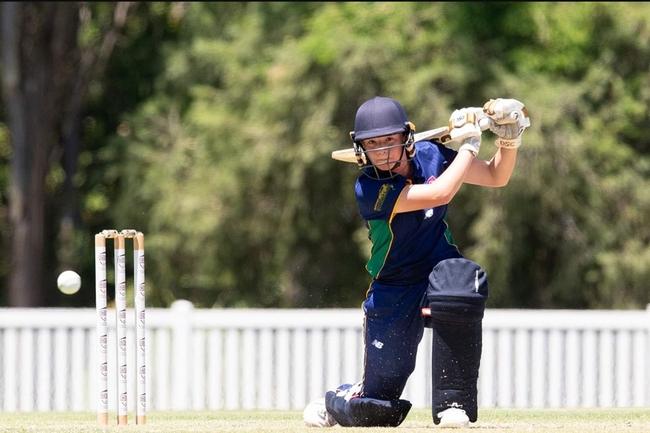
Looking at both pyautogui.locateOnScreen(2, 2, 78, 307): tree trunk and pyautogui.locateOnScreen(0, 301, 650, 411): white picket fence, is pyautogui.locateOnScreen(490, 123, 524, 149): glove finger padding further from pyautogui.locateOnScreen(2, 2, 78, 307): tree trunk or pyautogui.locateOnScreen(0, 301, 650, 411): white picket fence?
pyautogui.locateOnScreen(2, 2, 78, 307): tree trunk

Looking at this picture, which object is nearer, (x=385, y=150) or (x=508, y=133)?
(x=385, y=150)

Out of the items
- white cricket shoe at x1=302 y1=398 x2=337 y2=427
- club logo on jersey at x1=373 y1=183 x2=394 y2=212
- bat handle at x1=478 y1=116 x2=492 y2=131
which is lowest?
white cricket shoe at x1=302 y1=398 x2=337 y2=427

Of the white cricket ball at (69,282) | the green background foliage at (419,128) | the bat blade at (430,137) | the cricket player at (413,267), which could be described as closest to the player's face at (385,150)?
the cricket player at (413,267)

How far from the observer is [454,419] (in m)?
5.59

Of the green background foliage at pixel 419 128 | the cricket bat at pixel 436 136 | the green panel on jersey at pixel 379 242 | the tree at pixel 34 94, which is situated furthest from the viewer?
the tree at pixel 34 94

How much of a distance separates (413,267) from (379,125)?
2.17 feet

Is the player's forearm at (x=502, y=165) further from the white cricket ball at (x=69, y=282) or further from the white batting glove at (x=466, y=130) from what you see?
the white cricket ball at (x=69, y=282)

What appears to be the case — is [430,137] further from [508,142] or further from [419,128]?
[419,128]

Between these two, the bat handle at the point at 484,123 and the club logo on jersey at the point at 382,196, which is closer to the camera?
the club logo on jersey at the point at 382,196

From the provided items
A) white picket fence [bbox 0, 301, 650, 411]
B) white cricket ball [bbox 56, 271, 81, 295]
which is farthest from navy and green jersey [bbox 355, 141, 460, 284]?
white picket fence [bbox 0, 301, 650, 411]

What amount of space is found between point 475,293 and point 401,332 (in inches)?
→ 21.6

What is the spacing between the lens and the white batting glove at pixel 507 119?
6.02 m

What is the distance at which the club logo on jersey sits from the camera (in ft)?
19.0

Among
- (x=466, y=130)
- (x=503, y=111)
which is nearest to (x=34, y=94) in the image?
(x=503, y=111)
